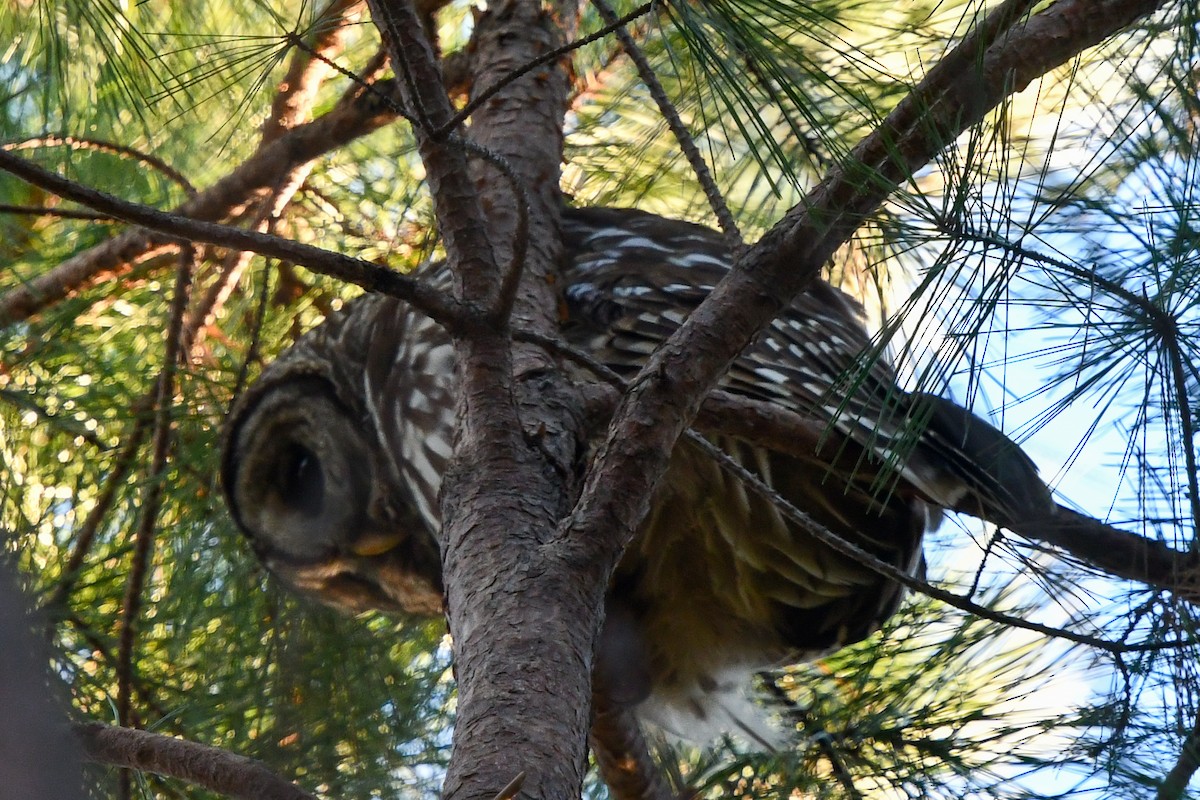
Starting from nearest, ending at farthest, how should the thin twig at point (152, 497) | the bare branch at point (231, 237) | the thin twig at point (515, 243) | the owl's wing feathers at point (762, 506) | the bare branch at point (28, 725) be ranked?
Result: 1. the bare branch at point (28, 725)
2. the bare branch at point (231, 237)
3. the thin twig at point (515, 243)
4. the owl's wing feathers at point (762, 506)
5. the thin twig at point (152, 497)

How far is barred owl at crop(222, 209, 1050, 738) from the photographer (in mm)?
1756

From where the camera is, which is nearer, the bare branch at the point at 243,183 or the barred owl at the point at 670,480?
the barred owl at the point at 670,480

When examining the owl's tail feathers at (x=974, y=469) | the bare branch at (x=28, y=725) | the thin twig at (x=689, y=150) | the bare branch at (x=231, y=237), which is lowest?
the bare branch at (x=28, y=725)

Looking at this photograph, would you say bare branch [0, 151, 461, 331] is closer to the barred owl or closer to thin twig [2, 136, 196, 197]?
the barred owl

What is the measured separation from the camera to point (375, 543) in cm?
247

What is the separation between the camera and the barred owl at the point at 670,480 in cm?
176

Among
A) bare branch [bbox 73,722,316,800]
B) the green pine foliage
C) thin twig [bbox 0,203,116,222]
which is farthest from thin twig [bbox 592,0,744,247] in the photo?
bare branch [bbox 73,722,316,800]

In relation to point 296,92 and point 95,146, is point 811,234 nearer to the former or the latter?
point 95,146

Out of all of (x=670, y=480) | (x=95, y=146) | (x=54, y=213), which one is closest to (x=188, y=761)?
(x=54, y=213)

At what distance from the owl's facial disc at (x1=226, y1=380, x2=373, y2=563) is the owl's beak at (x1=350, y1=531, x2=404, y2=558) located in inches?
0.6

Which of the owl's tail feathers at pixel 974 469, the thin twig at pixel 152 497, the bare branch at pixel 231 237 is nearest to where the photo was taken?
the bare branch at pixel 231 237

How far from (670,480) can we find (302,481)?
1001 millimetres

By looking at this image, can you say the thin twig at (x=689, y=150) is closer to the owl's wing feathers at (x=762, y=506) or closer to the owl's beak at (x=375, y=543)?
the owl's wing feathers at (x=762, y=506)

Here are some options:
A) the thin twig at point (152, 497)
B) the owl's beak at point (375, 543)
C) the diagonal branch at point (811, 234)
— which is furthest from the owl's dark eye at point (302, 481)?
the diagonal branch at point (811, 234)
